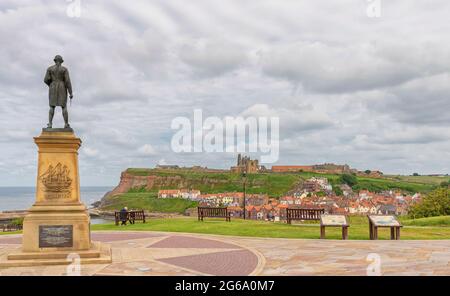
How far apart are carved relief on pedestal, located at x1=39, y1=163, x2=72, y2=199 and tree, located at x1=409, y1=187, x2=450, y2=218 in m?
33.0

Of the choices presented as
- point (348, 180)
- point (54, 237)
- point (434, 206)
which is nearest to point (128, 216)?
point (54, 237)

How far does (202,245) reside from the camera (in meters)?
14.3

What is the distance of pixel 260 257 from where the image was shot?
11.5m

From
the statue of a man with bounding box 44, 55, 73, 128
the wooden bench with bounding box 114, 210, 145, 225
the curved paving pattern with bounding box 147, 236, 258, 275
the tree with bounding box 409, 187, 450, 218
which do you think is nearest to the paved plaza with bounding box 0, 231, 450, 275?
the curved paving pattern with bounding box 147, 236, 258, 275

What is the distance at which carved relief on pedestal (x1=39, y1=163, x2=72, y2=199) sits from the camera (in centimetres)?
1173

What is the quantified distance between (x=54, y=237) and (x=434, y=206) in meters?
34.1

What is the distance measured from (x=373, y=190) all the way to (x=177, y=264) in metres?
152

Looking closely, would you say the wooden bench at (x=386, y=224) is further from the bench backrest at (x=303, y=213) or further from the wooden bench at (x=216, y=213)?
the wooden bench at (x=216, y=213)

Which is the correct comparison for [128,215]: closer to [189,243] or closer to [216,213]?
[216,213]

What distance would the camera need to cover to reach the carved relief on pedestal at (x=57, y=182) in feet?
38.5

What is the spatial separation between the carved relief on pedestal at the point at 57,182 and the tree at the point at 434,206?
33.0 m

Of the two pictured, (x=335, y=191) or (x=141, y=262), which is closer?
(x=141, y=262)
